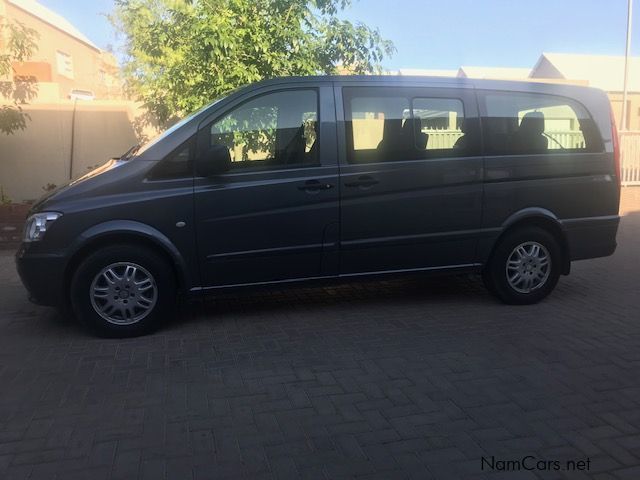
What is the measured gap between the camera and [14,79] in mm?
9336

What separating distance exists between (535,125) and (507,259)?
127cm

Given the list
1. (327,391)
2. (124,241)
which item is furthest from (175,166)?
(327,391)

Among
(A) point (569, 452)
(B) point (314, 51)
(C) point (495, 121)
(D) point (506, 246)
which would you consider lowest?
(A) point (569, 452)

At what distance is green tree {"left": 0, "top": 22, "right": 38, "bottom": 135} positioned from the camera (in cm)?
855

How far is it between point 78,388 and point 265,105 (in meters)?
2.58

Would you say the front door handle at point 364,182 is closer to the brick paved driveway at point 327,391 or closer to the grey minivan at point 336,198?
the grey minivan at point 336,198

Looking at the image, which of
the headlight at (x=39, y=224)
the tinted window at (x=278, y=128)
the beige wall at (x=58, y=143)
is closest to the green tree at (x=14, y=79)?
the beige wall at (x=58, y=143)

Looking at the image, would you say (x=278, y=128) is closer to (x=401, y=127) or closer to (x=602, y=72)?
(x=401, y=127)

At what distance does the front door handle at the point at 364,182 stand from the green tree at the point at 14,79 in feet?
20.4

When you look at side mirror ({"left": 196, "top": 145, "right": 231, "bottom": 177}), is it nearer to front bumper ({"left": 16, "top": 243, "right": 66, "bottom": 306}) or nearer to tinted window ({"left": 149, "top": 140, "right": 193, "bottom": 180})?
tinted window ({"left": 149, "top": 140, "right": 193, "bottom": 180})

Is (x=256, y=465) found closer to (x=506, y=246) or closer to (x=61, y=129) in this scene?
(x=506, y=246)

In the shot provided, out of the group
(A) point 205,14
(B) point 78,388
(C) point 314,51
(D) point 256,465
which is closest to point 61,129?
(A) point 205,14

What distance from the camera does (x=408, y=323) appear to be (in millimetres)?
4961

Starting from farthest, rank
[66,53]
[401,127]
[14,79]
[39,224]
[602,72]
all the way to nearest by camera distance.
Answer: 1. [602,72]
2. [66,53]
3. [14,79]
4. [401,127]
5. [39,224]
